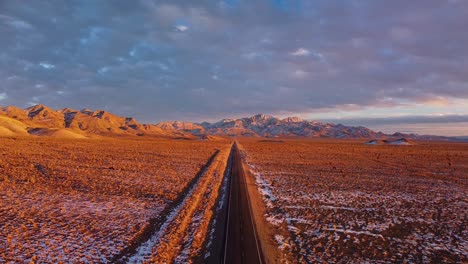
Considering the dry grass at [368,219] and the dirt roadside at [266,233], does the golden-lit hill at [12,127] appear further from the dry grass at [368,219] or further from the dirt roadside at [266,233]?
the dirt roadside at [266,233]

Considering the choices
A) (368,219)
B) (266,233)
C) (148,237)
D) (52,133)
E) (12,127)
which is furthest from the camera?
(52,133)

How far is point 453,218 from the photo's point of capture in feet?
46.4

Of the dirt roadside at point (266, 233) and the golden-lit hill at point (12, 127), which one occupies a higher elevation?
the golden-lit hill at point (12, 127)

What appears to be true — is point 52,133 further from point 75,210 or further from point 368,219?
point 368,219

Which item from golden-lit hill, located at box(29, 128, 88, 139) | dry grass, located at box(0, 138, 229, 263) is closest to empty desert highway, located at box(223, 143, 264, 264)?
dry grass, located at box(0, 138, 229, 263)

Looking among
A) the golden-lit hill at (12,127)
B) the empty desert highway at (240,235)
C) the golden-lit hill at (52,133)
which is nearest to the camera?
the empty desert highway at (240,235)

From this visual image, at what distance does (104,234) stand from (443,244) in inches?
515

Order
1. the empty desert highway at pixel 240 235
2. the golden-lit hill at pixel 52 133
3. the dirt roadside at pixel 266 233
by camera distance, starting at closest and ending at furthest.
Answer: the empty desert highway at pixel 240 235 → the dirt roadside at pixel 266 233 → the golden-lit hill at pixel 52 133

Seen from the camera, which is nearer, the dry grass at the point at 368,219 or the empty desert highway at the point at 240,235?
the empty desert highway at the point at 240,235

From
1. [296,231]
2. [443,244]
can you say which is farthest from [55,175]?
[443,244]

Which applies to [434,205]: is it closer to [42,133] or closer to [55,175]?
[55,175]

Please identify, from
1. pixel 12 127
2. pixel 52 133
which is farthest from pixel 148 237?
pixel 12 127

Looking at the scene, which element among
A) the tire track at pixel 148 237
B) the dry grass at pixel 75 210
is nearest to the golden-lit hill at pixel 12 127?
the dry grass at pixel 75 210

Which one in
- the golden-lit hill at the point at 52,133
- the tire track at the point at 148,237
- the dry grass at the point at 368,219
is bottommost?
the dry grass at the point at 368,219
